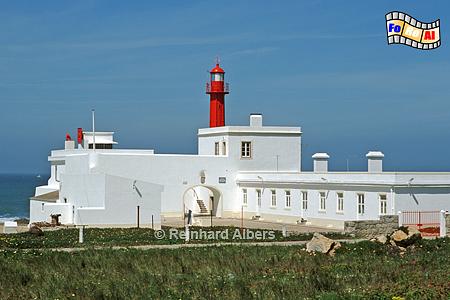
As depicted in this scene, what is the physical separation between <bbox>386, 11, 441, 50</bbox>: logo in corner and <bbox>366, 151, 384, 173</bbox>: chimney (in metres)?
18.1

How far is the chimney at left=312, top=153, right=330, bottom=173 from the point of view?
1797 inches

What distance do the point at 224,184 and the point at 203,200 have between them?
1.93m

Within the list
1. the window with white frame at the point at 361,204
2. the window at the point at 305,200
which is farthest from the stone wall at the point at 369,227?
the window at the point at 305,200

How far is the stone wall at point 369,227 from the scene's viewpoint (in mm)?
31828

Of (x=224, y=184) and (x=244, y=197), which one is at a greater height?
(x=224, y=184)

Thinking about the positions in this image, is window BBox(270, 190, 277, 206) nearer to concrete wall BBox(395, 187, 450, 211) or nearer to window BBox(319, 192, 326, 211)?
window BBox(319, 192, 326, 211)

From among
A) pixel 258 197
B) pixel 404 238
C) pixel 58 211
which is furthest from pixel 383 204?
pixel 58 211

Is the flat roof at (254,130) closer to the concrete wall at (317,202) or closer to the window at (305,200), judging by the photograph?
the concrete wall at (317,202)

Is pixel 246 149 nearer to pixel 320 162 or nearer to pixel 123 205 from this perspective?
pixel 320 162

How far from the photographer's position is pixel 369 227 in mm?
32250

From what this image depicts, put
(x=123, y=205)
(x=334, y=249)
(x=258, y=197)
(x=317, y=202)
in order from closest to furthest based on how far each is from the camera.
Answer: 1. (x=334, y=249)
2. (x=123, y=205)
3. (x=317, y=202)
4. (x=258, y=197)

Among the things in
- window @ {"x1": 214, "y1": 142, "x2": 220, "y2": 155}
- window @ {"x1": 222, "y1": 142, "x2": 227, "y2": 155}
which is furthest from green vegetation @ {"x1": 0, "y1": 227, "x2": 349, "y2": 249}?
window @ {"x1": 214, "y1": 142, "x2": 220, "y2": 155}

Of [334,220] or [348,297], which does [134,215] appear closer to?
[334,220]

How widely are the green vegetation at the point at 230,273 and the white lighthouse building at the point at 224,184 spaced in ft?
40.3
